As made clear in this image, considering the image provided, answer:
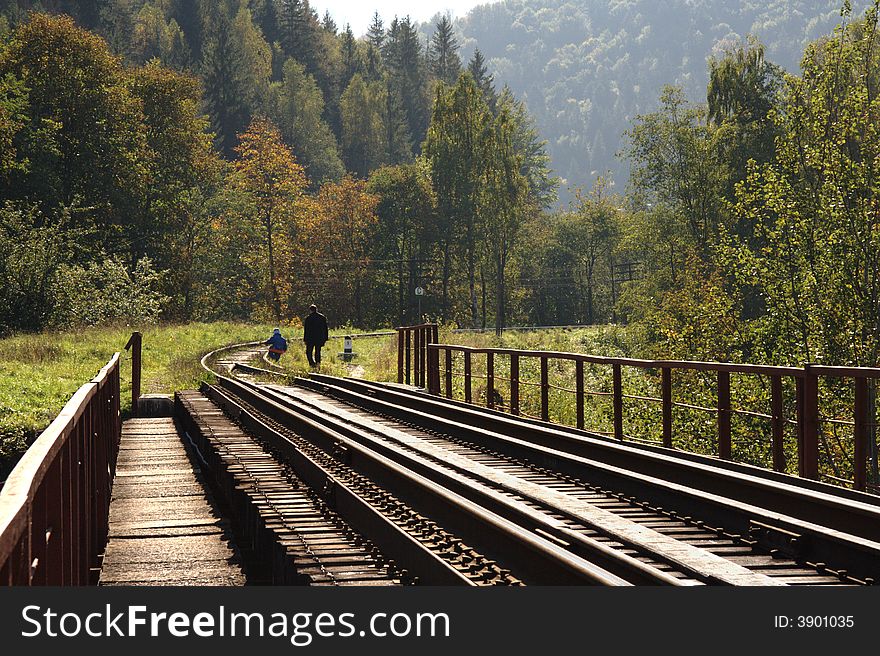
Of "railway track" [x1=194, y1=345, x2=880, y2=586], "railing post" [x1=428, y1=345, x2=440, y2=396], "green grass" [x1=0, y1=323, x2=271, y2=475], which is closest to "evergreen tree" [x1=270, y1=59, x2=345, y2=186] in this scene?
"green grass" [x1=0, y1=323, x2=271, y2=475]

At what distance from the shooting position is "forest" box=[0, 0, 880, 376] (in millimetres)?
25938

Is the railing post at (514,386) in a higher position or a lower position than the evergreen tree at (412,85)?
lower

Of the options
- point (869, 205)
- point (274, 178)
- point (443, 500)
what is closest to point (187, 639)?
point (443, 500)

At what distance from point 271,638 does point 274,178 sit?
7062cm

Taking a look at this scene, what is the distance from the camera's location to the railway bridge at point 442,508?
6121mm

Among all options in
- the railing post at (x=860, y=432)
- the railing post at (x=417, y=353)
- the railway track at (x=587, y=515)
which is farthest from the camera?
the railing post at (x=417, y=353)

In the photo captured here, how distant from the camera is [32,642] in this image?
12.5 ft

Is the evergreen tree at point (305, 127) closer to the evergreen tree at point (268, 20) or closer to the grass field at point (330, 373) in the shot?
the evergreen tree at point (268, 20)

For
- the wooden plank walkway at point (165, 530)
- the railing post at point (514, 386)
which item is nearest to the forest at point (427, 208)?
the railing post at point (514, 386)

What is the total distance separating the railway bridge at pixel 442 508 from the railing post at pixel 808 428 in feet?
0.07

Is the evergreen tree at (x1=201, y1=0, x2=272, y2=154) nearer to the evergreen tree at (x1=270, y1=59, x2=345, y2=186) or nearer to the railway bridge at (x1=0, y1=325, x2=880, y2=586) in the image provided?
the evergreen tree at (x1=270, y1=59, x2=345, y2=186)

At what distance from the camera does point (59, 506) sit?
5648 mm

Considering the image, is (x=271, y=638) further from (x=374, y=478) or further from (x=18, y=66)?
(x=18, y=66)

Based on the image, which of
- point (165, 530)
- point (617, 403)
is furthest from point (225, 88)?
point (165, 530)
